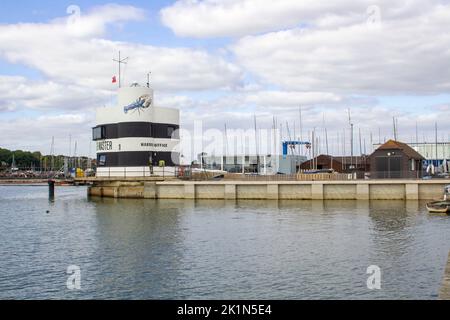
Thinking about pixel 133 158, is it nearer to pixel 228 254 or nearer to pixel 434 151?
pixel 228 254

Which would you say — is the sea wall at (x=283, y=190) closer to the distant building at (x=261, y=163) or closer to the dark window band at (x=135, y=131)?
the dark window band at (x=135, y=131)

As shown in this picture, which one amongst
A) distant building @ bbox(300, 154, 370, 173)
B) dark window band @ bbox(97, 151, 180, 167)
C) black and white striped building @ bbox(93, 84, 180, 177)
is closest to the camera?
black and white striped building @ bbox(93, 84, 180, 177)

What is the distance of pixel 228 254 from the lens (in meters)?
31.6

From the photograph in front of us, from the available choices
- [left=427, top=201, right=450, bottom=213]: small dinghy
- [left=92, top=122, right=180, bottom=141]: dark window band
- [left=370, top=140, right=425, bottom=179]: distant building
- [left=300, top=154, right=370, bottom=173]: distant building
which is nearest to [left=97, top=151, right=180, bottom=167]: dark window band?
[left=92, top=122, right=180, bottom=141]: dark window band

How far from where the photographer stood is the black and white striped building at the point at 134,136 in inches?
3088

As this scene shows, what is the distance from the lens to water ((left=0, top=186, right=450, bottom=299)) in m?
23.5

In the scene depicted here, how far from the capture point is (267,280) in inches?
981

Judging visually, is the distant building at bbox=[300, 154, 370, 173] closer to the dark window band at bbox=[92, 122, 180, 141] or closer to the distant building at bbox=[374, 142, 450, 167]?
the distant building at bbox=[374, 142, 450, 167]

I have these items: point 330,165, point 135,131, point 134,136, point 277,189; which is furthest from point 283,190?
point 330,165

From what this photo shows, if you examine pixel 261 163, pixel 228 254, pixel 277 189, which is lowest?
pixel 228 254

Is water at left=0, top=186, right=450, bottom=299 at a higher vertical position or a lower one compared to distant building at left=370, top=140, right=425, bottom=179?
lower

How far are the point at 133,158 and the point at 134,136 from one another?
136 inches
